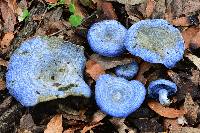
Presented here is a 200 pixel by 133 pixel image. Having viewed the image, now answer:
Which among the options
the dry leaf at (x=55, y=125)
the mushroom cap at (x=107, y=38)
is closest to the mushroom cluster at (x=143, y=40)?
the mushroom cap at (x=107, y=38)

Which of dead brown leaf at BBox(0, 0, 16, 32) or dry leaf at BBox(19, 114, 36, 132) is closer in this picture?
→ dry leaf at BBox(19, 114, 36, 132)

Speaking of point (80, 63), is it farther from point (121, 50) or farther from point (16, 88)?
point (16, 88)

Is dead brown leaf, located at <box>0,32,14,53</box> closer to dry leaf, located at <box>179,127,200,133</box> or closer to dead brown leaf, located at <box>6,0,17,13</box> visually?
dead brown leaf, located at <box>6,0,17,13</box>

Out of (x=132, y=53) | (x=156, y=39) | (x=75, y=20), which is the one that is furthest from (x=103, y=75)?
(x=75, y=20)

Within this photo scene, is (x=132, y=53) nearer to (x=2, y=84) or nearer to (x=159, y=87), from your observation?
(x=159, y=87)

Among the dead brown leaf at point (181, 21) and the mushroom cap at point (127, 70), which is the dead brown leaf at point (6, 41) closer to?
the mushroom cap at point (127, 70)

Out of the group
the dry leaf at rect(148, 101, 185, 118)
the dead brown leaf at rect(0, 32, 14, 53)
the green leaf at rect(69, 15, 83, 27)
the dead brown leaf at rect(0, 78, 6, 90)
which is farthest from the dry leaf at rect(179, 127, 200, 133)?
the dead brown leaf at rect(0, 32, 14, 53)

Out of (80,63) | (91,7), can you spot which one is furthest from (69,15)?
Answer: (80,63)
